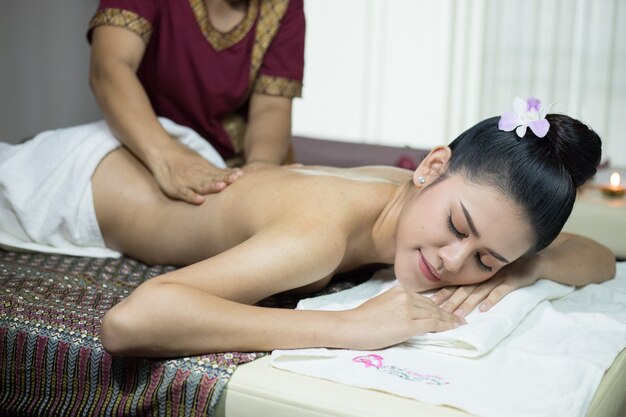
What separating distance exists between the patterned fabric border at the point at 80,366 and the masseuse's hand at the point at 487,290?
0.35 metres

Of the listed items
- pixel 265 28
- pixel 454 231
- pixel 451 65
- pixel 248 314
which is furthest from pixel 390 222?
pixel 451 65

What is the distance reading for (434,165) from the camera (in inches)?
73.5

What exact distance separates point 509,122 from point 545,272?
0.44 m

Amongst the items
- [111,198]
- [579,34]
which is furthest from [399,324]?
[579,34]

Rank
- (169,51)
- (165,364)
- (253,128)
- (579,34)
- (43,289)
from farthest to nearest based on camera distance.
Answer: (579,34) → (253,128) → (169,51) → (43,289) → (165,364)

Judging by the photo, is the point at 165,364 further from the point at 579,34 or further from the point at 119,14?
the point at 579,34

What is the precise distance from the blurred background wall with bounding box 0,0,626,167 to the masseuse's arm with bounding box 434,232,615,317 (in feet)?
10.2

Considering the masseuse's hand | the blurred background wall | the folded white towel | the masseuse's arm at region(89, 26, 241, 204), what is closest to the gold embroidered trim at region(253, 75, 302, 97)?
the masseuse's arm at region(89, 26, 241, 204)

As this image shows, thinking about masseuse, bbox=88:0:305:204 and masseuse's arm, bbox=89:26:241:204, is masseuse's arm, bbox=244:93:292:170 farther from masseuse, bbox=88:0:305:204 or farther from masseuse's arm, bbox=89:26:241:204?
masseuse's arm, bbox=89:26:241:204

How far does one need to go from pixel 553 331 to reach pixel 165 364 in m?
0.79

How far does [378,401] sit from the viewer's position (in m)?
1.39

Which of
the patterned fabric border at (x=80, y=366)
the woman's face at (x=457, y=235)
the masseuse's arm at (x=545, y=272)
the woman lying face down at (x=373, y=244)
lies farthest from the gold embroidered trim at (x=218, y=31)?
the masseuse's arm at (x=545, y=272)

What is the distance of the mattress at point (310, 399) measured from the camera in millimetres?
1370

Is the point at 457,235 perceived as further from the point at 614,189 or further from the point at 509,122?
the point at 614,189
